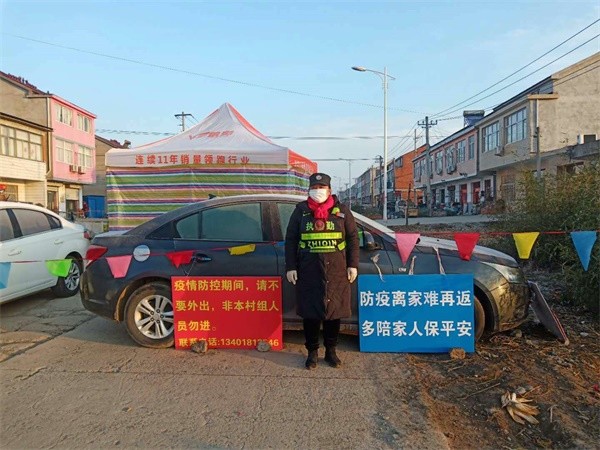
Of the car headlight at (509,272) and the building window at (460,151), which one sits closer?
the car headlight at (509,272)

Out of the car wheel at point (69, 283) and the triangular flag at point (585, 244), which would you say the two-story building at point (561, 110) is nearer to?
the triangular flag at point (585, 244)

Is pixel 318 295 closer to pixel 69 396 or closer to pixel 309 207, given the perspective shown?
pixel 309 207

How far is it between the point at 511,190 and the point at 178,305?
28.8ft

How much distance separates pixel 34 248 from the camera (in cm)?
626

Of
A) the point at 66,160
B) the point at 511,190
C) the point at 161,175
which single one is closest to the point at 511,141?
the point at 511,190

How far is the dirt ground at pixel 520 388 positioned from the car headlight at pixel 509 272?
2.25 ft

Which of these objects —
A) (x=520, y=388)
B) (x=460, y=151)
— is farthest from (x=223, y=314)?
(x=460, y=151)

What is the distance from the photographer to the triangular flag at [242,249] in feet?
14.8

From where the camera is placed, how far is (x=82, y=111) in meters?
40.2

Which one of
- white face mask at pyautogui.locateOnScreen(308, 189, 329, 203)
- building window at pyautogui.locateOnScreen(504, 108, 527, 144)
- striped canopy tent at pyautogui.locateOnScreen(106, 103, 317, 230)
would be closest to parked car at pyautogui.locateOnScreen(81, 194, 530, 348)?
white face mask at pyautogui.locateOnScreen(308, 189, 329, 203)

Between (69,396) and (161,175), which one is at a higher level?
(161,175)

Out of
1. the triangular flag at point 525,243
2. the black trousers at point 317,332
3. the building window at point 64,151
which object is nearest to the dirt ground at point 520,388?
the black trousers at point 317,332

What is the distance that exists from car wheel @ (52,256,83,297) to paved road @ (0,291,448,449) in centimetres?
217

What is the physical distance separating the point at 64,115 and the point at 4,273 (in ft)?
123
